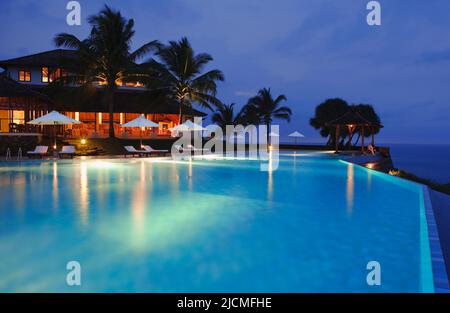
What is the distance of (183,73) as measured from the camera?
24766 millimetres

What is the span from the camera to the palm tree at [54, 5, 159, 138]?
2048 centimetres

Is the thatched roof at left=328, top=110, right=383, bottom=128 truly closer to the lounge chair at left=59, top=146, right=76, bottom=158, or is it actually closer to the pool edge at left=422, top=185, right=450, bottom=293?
the lounge chair at left=59, top=146, right=76, bottom=158

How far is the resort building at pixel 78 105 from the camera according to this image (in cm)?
2359

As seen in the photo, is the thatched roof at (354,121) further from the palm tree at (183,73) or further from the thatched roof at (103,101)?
the thatched roof at (103,101)

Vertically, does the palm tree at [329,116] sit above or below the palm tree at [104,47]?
below

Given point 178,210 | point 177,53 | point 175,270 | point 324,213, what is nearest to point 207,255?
point 175,270

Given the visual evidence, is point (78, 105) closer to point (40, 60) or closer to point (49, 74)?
point (49, 74)

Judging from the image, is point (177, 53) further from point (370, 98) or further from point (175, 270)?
point (370, 98)

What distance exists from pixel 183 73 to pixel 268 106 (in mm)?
13094

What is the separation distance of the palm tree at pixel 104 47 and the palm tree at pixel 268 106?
1665 cm

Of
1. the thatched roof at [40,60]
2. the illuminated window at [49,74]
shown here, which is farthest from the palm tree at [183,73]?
the illuminated window at [49,74]

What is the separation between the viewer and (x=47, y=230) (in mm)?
5445
